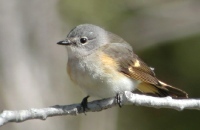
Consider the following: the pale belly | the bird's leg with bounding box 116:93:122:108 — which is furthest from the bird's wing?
the bird's leg with bounding box 116:93:122:108

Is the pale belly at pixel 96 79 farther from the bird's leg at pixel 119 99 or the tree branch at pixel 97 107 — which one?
the tree branch at pixel 97 107

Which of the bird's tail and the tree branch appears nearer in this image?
the tree branch

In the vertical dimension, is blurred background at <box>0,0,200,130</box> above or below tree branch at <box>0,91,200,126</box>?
above

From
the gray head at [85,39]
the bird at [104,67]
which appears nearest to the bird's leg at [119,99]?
the bird at [104,67]

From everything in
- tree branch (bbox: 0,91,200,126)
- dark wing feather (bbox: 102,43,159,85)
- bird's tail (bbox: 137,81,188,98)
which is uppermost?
dark wing feather (bbox: 102,43,159,85)

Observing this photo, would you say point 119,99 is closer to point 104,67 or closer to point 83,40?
point 104,67

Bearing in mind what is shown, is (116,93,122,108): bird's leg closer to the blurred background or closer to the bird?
the bird

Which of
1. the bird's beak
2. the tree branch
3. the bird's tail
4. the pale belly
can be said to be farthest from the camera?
the bird's tail

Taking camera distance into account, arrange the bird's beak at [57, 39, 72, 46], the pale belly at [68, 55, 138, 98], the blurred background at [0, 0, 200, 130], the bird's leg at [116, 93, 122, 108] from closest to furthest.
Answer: the bird's leg at [116, 93, 122, 108] < the pale belly at [68, 55, 138, 98] < the bird's beak at [57, 39, 72, 46] < the blurred background at [0, 0, 200, 130]
